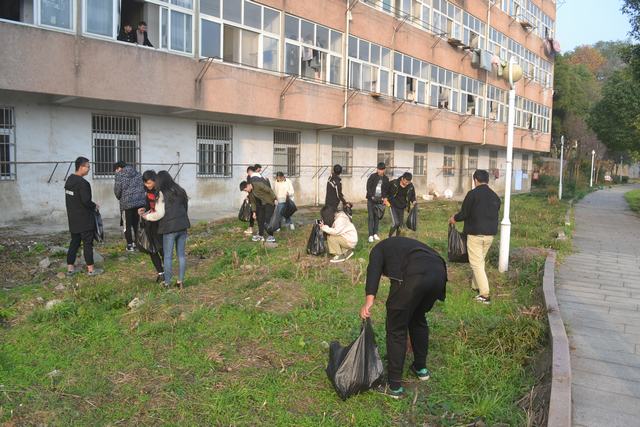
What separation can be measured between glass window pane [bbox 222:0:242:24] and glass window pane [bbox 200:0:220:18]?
23 centimetres

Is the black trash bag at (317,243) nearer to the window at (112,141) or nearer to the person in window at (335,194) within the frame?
the person in window at (335,194)

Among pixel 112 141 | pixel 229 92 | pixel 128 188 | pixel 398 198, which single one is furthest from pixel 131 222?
pixel 229 92

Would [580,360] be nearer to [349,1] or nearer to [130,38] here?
[130,38]

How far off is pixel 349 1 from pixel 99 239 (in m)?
14.8

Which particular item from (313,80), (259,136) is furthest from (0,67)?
(313,80)

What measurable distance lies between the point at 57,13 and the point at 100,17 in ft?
3.15

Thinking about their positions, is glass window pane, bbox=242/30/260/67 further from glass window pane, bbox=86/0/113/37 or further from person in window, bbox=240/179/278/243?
person in window, bbox=240/179/278/243

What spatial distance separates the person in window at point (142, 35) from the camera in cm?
1307

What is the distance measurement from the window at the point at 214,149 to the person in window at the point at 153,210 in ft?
29.2

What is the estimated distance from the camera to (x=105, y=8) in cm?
1238

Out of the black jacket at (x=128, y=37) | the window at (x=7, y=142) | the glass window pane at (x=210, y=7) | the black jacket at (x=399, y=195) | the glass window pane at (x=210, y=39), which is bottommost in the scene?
the black jacket at (x=399, y=195)

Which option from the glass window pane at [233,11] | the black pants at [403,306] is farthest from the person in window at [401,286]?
the glass window pane at [233,11]

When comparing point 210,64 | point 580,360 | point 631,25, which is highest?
point 631,25

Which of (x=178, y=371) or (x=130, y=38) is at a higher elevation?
(x=130, y=38)
